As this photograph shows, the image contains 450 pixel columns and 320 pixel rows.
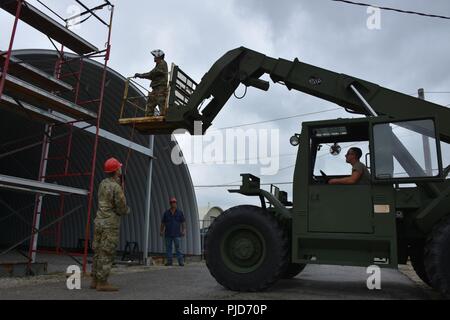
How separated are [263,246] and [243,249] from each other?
0.29 metres

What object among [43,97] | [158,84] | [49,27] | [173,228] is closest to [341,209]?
[158,84]

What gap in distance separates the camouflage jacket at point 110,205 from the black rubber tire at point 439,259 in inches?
153

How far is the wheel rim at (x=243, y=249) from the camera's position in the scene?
559cm

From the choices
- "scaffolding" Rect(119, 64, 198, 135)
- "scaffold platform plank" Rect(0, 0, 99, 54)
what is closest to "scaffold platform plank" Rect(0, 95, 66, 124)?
"scaffold platform plank" Rect(0, 0, 99, 54)

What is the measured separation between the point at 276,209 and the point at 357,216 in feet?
3.63

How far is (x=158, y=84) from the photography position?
23.4 ft

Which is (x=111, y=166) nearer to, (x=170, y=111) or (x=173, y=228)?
(x=170, y=111)

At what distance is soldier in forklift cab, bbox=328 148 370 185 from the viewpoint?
17.7ft

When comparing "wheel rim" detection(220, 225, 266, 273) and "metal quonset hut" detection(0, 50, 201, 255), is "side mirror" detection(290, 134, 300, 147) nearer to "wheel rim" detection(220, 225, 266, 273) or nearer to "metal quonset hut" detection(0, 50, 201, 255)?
"wheel rim" detection(220, 225, 266, 273)

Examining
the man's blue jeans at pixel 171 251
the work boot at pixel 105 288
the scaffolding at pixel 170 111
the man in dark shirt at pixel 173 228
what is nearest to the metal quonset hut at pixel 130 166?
the man in dark shirt at pixel 173 228

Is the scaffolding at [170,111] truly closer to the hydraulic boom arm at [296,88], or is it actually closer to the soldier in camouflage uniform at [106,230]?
the hydraulic boom arm at [296,88]

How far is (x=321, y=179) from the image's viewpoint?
20.9 ft

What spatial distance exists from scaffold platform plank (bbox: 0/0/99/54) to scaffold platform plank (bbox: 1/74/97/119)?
1521 millimetres
